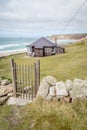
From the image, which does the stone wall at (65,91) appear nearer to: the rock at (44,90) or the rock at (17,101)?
the rock at (44,90)

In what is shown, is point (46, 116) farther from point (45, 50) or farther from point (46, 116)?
point (45, 50)

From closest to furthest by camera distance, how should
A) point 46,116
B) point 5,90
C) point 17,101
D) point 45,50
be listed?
point 46,116
point 17,101
point 5,90
point 45,50

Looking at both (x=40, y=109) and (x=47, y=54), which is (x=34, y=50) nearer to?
(x=47, y=54)

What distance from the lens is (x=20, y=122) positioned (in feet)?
22.4

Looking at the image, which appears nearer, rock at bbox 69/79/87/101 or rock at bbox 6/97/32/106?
rock at bbox 69/79/87/101

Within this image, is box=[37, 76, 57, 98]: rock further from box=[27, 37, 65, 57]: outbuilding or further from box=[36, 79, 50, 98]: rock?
box=[27, 37, 65, 57]: outbuilding

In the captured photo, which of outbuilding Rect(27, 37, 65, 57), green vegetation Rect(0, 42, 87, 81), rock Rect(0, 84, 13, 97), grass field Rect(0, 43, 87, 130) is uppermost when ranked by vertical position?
outbuilding Rect(27, 37, 65, 57)

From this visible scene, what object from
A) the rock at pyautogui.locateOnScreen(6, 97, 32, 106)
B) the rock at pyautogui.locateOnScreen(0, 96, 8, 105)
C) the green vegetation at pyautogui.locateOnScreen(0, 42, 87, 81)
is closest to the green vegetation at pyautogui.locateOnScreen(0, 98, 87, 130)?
the rock at pyautogui.locateOnScreen(6, 97, 32, 106)

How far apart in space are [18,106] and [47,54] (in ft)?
95.5

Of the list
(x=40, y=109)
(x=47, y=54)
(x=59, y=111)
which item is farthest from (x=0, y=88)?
(x=47, y=54)

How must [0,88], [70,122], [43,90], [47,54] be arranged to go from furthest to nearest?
[47,54] → [0,88] → [43,90] → [70,122]

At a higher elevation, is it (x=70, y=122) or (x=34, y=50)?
(x=34, y=50)

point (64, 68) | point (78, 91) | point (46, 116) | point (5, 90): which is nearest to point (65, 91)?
point (78, 91)

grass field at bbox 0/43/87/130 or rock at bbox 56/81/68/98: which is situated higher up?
rock at bbox 56/81/68/98
